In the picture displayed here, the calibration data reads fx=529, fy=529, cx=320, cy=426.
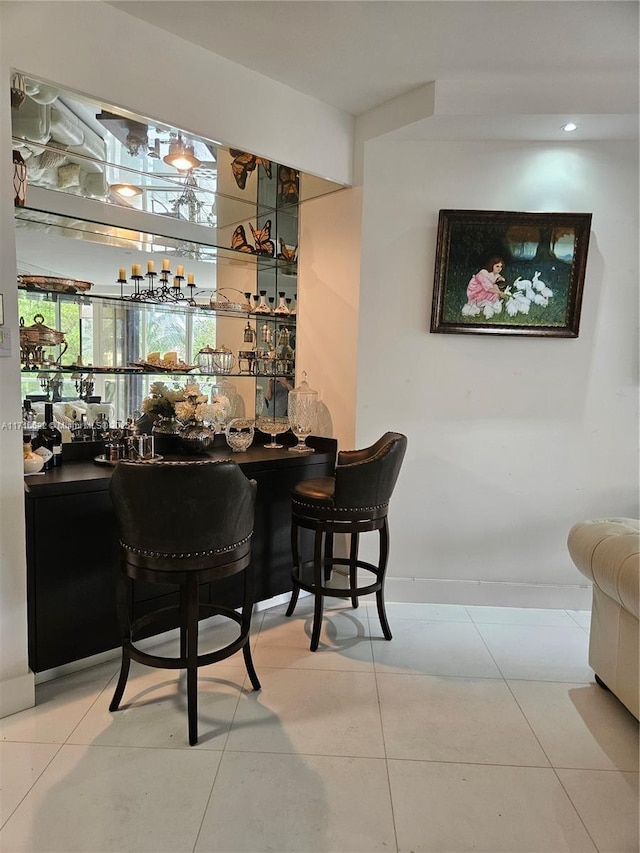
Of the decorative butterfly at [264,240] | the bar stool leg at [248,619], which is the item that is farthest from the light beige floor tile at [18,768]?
the decorative butterfly at [264,240]

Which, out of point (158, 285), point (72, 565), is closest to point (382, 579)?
point (72, 565)

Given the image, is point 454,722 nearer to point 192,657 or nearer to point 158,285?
point 192,657

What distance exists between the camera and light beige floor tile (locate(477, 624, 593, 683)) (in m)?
2.55

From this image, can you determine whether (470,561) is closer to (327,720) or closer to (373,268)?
(327,720)

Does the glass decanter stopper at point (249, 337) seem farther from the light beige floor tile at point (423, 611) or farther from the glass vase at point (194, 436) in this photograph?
the light beige floor tile at point (423, 611)

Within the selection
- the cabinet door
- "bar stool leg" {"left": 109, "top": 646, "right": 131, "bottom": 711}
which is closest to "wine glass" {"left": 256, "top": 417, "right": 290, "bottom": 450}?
the cabinet door

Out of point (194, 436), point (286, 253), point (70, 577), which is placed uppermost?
point (286, 253)

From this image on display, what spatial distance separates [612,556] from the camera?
212 centimetres

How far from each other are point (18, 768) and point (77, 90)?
2.58m

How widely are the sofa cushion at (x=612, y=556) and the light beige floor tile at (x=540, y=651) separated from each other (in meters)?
0.57

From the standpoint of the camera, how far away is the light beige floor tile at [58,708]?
2014 millimetres

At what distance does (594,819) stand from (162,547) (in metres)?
1.69

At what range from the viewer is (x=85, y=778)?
180 centimetres

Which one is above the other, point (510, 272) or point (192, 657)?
point (510, 272)
